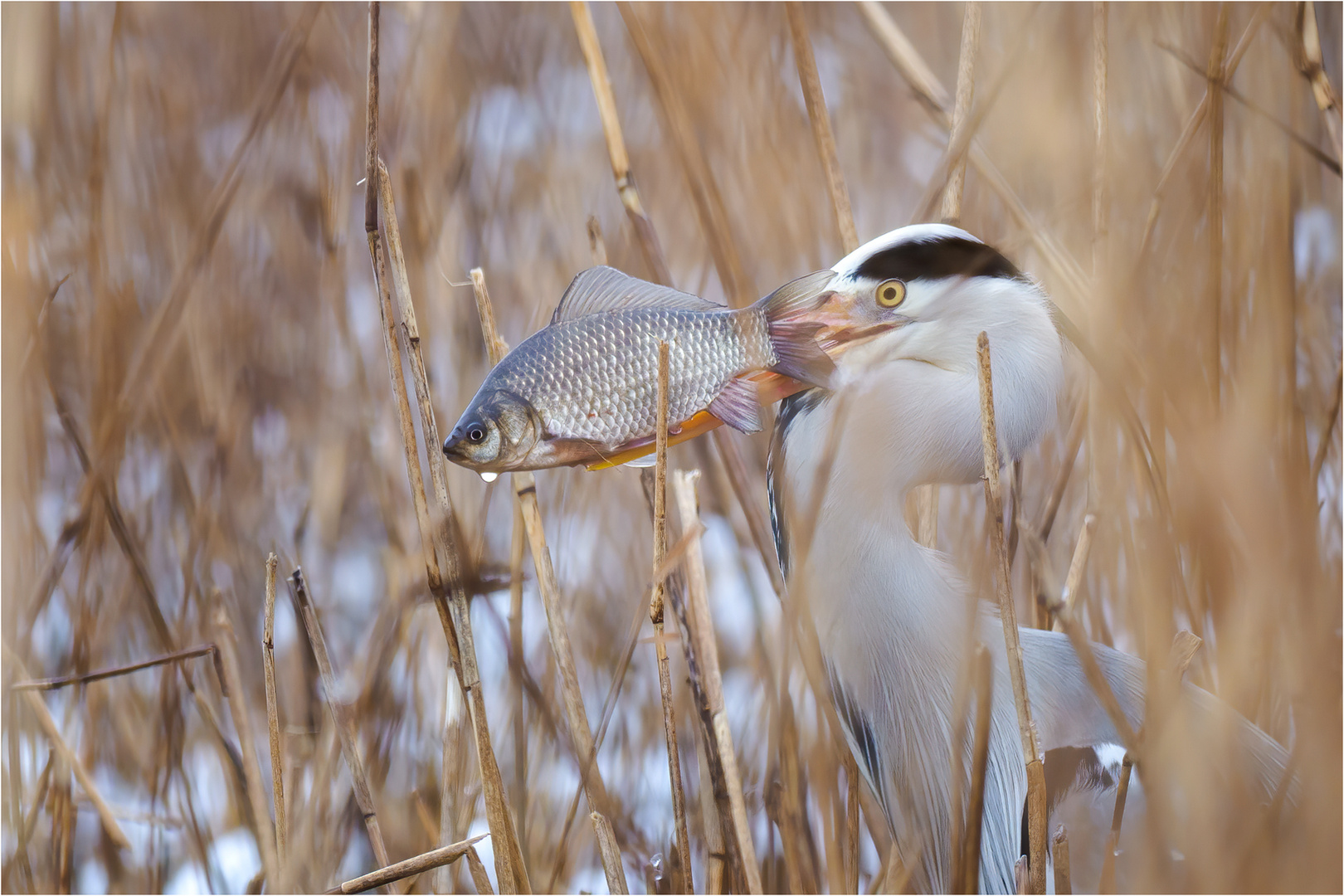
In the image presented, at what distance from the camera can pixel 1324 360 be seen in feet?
2.71

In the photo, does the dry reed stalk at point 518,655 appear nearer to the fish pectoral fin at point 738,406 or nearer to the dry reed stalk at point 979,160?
the fish pectoral fin at point 738,406

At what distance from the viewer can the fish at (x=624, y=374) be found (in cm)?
45

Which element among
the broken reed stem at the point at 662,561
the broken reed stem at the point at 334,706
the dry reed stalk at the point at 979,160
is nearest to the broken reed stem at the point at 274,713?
the broken reed stem at the point at 334,706

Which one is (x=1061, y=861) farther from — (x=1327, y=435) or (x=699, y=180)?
(x=699, y=180)

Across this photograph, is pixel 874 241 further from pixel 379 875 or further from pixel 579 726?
pixel 379 875

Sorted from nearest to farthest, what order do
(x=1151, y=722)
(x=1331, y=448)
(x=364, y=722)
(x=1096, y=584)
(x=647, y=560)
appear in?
(x=1151, y=722)
(x=1331, y=448)
(x=1096, y=584)
(x=364, y=722)
(x=647, y=560)

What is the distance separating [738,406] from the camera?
51 cm

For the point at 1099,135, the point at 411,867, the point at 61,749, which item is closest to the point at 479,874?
the point at 411,867

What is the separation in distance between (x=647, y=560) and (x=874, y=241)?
2.16ft

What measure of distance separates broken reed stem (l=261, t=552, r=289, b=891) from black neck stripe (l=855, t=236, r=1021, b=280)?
0.43 metres

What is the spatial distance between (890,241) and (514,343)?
2.16 ft

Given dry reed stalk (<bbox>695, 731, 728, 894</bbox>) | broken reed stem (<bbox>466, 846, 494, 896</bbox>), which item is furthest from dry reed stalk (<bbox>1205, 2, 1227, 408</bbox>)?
broken reed stem (<bbox>466, 846, 494, 896</bbox>)

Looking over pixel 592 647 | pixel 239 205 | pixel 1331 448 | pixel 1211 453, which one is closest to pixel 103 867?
pixel 592 647

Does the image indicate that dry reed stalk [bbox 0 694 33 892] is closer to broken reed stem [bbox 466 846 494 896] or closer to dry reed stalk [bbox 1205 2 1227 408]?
broken reed stem [bbox 466 846 494 896]
